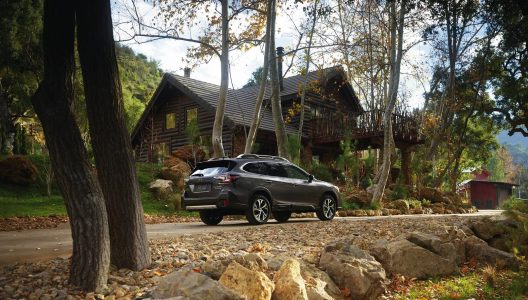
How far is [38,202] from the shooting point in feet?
60.0

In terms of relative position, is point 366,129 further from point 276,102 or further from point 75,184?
point 75,184

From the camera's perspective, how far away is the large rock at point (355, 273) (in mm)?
6414

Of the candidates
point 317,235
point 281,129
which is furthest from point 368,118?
point 317,235

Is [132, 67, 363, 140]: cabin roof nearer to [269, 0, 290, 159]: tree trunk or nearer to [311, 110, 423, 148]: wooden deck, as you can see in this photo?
[311, 110, 423, 148]: wooden deck

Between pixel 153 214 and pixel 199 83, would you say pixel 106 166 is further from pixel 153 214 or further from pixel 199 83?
pixel 199 83

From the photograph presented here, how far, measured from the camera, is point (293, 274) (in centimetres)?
563

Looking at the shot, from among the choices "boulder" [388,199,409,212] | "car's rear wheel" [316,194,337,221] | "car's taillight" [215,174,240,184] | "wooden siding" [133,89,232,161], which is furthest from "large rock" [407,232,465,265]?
"wooden siding" [133,89,232,161]

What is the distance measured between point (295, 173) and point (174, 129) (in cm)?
2135

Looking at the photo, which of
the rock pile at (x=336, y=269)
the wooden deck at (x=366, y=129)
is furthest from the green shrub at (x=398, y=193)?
the rock pile at (x=336, y=269)

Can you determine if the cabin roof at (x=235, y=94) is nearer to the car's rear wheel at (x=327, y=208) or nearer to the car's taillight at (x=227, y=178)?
the car's rear wheel at (x=327, y=208)

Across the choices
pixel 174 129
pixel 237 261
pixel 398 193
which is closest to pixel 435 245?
pixel 237 261

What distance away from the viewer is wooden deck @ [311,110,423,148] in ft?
98.0

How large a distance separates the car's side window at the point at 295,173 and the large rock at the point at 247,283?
947 cm

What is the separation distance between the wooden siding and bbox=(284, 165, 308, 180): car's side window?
18.0m
